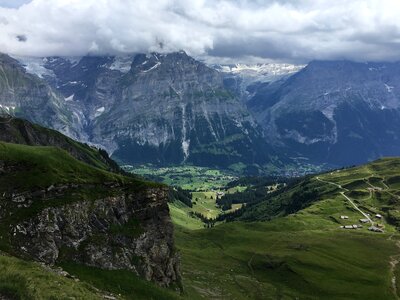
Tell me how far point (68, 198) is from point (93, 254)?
49.9 feet

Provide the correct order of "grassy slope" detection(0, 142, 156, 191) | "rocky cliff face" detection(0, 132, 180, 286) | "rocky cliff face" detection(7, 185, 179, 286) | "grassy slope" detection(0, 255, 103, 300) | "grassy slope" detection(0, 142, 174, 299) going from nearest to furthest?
"grassy slope" detection(0, 255, 103, 300)
"grassy slope" detection(0, 142, 174, 299)
"rocky cliff face" detection(7, 185, 179, 286)
"rocky cliff face" detection(0, 132, 180, 286)
"grassy slope" detection(0, 142, 156, 191)

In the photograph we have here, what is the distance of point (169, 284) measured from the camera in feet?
459

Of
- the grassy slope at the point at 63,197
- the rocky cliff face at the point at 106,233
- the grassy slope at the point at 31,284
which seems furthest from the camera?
the rocky cliff face at the point at 106,233

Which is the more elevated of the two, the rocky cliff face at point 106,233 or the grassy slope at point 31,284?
the grassy slope at point 31,284

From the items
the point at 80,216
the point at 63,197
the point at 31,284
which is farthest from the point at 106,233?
the point at 31,284

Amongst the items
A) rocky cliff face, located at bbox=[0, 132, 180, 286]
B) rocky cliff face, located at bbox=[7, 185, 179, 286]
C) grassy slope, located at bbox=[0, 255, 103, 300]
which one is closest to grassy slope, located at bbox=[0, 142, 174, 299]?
grassy slope, located at bbox=[0, 255, 103, 300]

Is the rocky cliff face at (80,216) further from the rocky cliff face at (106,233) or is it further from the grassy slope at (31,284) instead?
the grassy slope at (31,284)

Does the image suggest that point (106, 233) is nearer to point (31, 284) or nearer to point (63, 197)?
point (63, 197)

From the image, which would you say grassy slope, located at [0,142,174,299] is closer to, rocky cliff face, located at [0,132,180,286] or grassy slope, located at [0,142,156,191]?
grassy slope, located at [0,142,156,191]

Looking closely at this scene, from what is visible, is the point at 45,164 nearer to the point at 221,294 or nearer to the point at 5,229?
the point at 5,229

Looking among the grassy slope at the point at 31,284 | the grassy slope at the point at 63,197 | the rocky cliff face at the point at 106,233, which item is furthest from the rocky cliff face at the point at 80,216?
the grassy slope at the point at 31,284

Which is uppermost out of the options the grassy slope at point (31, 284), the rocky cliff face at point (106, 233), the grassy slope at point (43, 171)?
the grassy slope at point (43, 171)

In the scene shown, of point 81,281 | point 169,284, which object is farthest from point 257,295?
point 81,281

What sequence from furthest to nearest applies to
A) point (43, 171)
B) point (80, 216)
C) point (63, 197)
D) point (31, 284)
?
point (43, 171) < point (80, 216) < point (63, 197) < point (31, 284)
